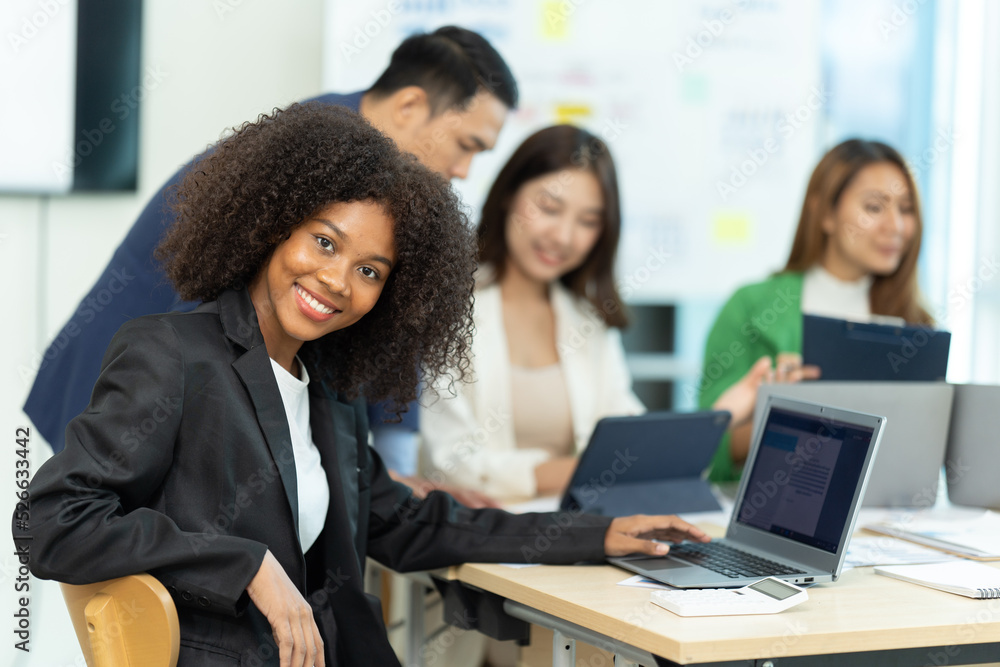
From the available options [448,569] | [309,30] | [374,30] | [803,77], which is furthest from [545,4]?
[448,569]

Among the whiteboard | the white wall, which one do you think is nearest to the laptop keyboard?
the white wall

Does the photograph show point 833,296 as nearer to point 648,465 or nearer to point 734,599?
point 648,465

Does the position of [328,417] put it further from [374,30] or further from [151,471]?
[374,30]

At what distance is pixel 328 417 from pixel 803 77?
244 cm

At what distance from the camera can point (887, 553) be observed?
5.59 feet

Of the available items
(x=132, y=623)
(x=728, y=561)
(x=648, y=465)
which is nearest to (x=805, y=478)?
(x=728, y=561)

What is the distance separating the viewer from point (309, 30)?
2820mm

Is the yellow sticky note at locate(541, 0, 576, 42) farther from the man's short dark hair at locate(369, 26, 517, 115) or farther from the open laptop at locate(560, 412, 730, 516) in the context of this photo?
the open laptop at locate(560, 412, 730, 516)

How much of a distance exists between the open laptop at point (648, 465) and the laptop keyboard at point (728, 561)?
10.7 inches

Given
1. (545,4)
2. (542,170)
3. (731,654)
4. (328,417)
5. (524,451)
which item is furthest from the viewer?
(545,4)

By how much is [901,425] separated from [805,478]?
0.54m

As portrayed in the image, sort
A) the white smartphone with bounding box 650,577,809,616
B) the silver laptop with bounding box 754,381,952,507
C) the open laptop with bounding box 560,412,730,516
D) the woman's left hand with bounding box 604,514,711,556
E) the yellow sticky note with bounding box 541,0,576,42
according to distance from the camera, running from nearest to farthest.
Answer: the white smartphone with bounding box 650,577,809,616
the woman's left hand with bounding box 604,514,711,556
the open laptop with bounding box 560,412,730,516
the silver laptop with bounding box 754,381,952,507
the yellow sticky note with bounding box 541,0,576,42

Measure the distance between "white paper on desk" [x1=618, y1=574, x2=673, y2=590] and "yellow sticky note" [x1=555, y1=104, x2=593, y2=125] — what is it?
196cm

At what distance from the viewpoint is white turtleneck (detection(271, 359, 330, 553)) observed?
1447mm
